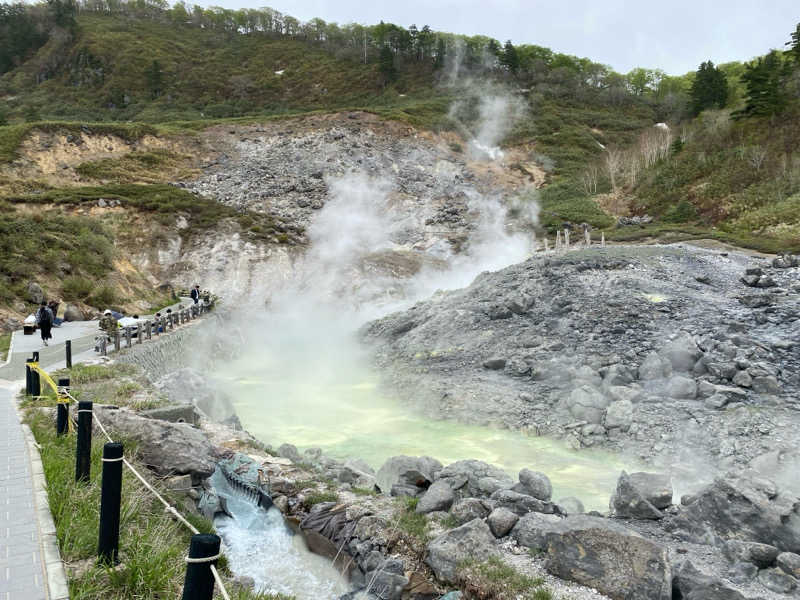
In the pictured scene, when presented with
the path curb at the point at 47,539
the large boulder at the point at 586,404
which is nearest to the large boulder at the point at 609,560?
the path curb at the point at 47,539

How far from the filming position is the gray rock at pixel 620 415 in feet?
40.1

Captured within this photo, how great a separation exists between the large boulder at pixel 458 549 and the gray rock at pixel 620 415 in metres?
6.95

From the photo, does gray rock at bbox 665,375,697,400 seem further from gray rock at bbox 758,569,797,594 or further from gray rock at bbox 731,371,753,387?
gray rock at bbox 758,569,797,594

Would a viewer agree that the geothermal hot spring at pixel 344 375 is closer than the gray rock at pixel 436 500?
No

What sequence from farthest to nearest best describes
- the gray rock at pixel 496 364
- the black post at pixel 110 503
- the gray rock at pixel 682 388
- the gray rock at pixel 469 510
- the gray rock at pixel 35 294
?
the gray rock at pixel 35 294
the gray rock at pixel 496 364
the gray rock at pixel 682 388
the gray rock at pixel 469 510
the black post at pixel 110 503

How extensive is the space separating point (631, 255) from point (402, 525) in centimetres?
1784

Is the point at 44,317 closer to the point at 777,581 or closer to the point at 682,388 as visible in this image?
the point at 682,388

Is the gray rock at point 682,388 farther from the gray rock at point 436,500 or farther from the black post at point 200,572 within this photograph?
the black post at point 200,572

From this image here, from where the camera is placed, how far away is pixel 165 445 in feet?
26.8

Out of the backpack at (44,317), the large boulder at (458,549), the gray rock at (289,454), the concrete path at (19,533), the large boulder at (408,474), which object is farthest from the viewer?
the backpack at (44,317)

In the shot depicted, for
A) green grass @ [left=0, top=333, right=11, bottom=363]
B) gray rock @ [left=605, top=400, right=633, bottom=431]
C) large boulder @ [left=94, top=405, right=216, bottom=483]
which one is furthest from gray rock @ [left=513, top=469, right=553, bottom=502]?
green grass @ [left=0, top=333, right=11, bottom=363]

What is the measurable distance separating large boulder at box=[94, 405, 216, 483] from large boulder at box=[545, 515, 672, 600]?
16.9 ft

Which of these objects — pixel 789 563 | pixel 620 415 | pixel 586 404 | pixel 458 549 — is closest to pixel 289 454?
pixel 458 549

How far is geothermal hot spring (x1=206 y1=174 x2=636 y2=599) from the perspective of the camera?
7727mm
